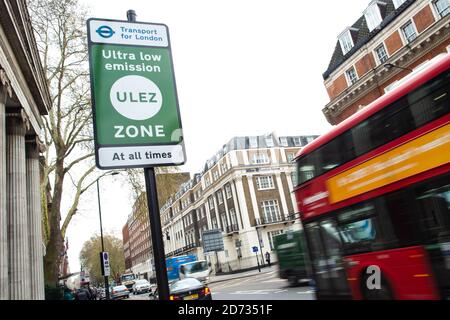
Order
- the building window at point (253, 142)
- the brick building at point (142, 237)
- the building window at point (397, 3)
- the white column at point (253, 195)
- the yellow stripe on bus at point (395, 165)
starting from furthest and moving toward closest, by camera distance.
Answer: the building window at point (253, 142), the white column at point (253, 195), the building window at point (397, 3), the brick building at point (142, 237), the yellow stripe on bus at point (395, 165)

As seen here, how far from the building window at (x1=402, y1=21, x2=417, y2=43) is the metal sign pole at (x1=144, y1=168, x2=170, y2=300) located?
83.9ft

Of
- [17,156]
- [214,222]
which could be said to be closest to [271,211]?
[214,222]

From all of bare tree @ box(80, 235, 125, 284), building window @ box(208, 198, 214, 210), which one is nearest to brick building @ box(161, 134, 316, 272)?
building window @ box(208, 198, 214, 210)

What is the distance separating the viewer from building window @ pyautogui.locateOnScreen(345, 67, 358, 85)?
93.8 feet

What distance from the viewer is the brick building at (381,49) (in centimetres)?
2225

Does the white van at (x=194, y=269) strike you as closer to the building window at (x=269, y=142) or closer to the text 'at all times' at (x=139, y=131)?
the building window at (x=269, y=142)

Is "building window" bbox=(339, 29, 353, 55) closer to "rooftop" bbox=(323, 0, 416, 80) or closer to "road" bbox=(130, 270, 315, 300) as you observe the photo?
"rooftop" bbox=(323, 0, 416, 80)

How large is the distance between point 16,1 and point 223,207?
4312 cm

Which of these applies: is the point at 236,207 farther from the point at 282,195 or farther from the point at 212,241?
the point at 212,241

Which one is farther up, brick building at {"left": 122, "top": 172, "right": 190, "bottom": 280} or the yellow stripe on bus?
brick building at {"left": 122, "top": 172, "right": 190, "bottom": 280}

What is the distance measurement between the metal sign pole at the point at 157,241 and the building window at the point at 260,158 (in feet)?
152

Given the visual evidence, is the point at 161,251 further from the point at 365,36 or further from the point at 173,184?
the point at 365,36

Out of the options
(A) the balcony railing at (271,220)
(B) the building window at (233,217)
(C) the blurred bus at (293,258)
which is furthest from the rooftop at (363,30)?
(B) the building window at (233,217)
